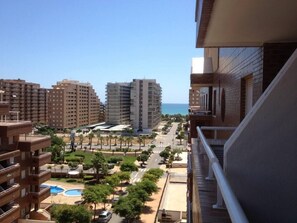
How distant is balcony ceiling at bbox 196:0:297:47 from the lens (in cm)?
314

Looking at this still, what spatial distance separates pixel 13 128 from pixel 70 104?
6684 cm

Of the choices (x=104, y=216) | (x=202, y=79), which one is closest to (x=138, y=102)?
(x=104, y=216)

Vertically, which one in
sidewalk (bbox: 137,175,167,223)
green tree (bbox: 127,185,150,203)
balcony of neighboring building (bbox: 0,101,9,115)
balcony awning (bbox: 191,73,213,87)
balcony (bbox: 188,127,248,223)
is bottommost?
sidewalk (bbox: 137,175,167,223)

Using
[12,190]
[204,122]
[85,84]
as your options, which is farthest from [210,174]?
[85,84]

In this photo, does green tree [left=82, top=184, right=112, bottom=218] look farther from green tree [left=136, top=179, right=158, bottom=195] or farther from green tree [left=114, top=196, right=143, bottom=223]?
green tree [left=136, top=179, right=158, bottom=195]

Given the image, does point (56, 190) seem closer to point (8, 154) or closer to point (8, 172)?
point (8, 154)

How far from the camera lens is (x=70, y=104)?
82.9 metres

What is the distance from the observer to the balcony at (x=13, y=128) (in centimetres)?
1670

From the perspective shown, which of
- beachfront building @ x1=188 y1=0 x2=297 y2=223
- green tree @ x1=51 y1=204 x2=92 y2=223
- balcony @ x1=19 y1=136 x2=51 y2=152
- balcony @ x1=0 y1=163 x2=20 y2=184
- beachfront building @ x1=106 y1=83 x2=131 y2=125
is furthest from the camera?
beachfront building @ x1=106 y1=83 x2=131 y2=125

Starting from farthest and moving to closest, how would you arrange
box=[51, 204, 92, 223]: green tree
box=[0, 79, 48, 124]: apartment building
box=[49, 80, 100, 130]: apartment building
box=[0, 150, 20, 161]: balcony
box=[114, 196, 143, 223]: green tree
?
box=[49, 80, 100, 130]: apartment building, box=[0, 79, 48, 124]: apartment building, box=[114, 196, 143, 223]: green tree, box=[51, 204, 92, 223]: green tree, box=[0, 150, 20, 161]: balcony

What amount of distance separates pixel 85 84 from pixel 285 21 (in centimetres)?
9024

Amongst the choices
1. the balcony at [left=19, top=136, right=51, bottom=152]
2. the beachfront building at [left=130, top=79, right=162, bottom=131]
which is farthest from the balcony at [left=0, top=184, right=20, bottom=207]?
the beachfront building at [left=130, top=79, right=162, bottom=131]

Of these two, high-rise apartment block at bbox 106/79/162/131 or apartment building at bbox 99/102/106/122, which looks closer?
high-rise apartment block at bbox 106/79/162/131

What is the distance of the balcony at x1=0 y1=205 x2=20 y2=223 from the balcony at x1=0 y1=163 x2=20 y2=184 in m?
1.52
